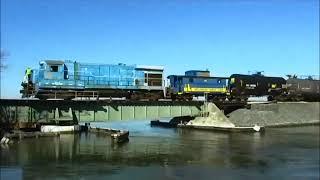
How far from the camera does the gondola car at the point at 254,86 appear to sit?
239 feet

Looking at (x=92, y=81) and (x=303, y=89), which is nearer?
(x=92, y=81)

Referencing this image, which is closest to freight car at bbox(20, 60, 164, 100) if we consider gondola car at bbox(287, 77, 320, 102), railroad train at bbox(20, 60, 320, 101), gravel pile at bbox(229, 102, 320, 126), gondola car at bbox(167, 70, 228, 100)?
railroad train at bbox(20, 60, 320, 101)

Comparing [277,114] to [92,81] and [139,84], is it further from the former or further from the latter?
[92,81]

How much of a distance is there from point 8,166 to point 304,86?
196 ft

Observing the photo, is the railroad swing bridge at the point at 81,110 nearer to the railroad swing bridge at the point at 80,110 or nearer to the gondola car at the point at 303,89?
the railroad swing bridge at the point at 80,110

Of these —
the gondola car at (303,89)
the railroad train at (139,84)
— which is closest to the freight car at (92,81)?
the railroad train at (139,84)

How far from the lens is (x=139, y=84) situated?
59188 mm

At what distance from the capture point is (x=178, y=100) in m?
64.4

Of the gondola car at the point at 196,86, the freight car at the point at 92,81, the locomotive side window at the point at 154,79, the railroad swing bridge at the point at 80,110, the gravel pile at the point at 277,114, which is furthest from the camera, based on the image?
the gravel pile at the point at 277,114

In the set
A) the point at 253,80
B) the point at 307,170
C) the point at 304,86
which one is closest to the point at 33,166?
the point at 307,170

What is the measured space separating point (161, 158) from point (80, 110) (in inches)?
669

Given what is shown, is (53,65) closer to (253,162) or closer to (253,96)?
(253,162)

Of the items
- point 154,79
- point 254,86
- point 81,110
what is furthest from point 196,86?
point 81,110

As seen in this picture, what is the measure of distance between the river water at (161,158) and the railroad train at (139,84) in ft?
17.9
